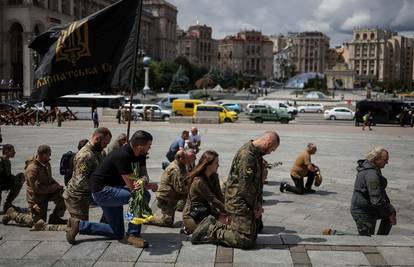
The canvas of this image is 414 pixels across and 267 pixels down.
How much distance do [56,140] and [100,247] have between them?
58.8 feet

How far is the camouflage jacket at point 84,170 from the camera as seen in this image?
6887mm

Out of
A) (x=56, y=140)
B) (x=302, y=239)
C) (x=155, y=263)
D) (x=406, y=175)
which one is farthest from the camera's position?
(x=56, y=140)

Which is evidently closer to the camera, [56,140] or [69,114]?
[56,140]

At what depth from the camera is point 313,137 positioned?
85.0ft

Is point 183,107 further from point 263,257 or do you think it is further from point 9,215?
point 263,257

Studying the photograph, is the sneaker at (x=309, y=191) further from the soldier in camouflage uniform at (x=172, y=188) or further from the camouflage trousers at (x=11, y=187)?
the camouflage trousers at (x=11, y=187)

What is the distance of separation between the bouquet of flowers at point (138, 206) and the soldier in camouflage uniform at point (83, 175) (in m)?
1.12

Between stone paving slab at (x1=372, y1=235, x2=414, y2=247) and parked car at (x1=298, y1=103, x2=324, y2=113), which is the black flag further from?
parked car at (x1=298, y1=103, x2=324, y2=113)

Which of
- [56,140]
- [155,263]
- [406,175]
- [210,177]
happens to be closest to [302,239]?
[210,177]

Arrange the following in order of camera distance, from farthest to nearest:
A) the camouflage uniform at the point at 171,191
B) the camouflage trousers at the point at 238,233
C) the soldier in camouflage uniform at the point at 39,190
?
Answer: the camouflage uniform at the point at 171,191, the soldier in camouflage uniform at the point at 39,190, the camouflage trousers at the point at 238,233

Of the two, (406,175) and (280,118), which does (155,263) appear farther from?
(280,118)

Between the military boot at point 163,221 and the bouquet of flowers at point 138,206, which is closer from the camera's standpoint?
the bouquet of flowers at point 138,206

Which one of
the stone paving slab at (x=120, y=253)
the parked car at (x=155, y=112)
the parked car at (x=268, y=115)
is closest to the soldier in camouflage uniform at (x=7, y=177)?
the stone paving slab at (x=120, y=253)

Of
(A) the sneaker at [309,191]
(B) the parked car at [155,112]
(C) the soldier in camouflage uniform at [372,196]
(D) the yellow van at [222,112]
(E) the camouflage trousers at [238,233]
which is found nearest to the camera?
(E) the camouflage trousers at [238,233]
